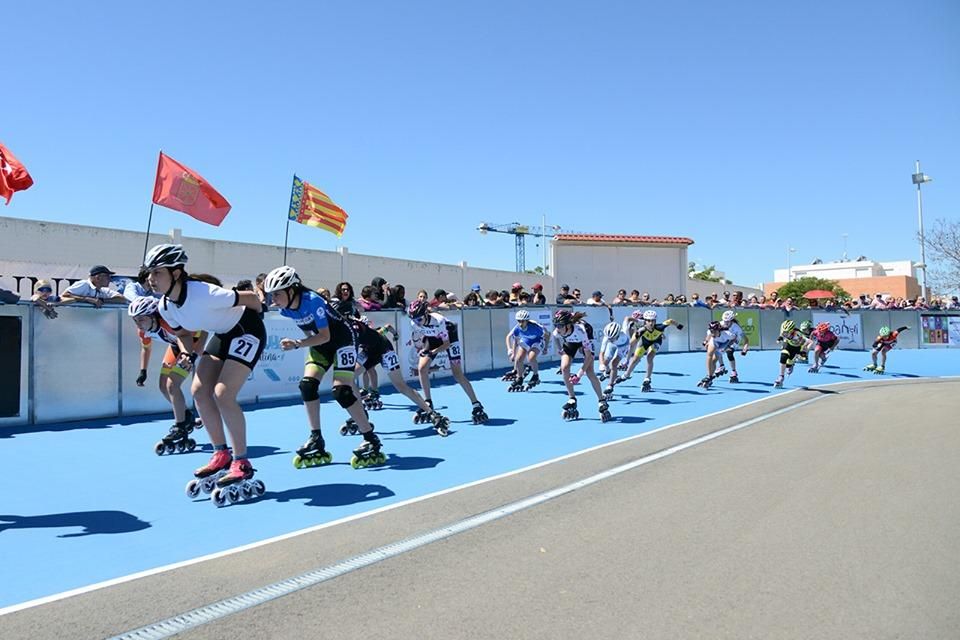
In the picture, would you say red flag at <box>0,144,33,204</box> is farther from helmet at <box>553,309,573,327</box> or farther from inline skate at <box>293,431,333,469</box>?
helmet at <box>553,309,573,327</box>

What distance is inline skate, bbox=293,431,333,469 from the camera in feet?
23.6

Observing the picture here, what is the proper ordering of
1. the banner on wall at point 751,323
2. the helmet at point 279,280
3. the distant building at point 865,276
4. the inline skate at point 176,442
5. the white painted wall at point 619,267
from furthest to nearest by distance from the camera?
1. the distant building at point 865,276
2. the white painted wall at point 619,267
3. the banner on wall at point 751,323
4. the inline skate at point 176,442
5. the helmet at point 279,280

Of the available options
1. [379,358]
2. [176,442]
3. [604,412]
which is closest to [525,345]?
[604,412]

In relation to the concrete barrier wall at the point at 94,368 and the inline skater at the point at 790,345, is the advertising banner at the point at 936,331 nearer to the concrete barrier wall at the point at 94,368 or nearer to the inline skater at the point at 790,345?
the inline skater at the point at 790,345

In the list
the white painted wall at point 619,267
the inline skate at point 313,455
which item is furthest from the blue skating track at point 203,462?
the white painted wall at point 619,267

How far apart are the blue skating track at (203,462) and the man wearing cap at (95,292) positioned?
77.9 inches

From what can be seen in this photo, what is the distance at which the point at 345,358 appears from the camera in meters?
7.50

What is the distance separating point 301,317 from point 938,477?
675 cm

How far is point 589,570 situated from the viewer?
13.4ft

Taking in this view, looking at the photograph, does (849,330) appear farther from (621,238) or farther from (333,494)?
(333,494)

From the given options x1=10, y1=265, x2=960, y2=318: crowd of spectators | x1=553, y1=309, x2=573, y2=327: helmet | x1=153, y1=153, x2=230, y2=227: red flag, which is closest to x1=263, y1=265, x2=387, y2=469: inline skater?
x1=10, y1=265, x2=960, y2=318: crowd of spectators

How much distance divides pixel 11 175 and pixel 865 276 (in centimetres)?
12214

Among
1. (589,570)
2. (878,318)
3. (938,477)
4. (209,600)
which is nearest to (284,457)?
(209,600)

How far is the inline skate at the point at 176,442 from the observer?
→ 308 inches
